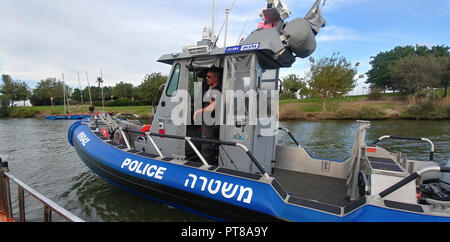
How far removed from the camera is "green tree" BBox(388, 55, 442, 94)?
1204 inches

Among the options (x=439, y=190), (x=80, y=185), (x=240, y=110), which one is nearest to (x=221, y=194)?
(x=240, y=110)

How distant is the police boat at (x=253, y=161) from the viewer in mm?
2539

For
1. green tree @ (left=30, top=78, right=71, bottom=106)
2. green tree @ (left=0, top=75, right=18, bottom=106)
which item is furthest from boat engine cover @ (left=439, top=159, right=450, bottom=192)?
green tree @ (left=0, top=75, right=18, bottom=106)

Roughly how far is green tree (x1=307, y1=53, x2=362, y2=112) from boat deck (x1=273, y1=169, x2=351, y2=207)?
23.3m

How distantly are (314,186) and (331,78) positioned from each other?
83.7ft

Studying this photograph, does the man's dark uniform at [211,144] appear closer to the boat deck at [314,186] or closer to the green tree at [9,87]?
the boat deck at [314,186]

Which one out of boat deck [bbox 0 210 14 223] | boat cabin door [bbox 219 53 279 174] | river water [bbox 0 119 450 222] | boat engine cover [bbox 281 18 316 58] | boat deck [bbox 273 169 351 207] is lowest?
river water [bbox 0 119 450 222]

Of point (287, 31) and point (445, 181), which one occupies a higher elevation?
point (287, 31)

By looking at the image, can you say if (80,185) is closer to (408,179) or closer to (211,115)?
(211,115)

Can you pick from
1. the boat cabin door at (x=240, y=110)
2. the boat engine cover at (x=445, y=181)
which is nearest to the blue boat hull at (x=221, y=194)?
the boat cabin door at (x=240, y=110)

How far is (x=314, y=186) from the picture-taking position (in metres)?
4.17

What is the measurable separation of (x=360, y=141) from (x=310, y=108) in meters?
26.0

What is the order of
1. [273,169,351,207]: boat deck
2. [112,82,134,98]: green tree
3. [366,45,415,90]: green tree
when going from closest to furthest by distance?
[273,169,351,207]: boat deck → [366,45,415,90]: green tree → [112,82,134,98]: green tree

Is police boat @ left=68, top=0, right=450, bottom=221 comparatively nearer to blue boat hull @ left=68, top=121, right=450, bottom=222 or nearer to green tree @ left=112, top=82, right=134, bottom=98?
blue boat hull @ left=68, top=121, right=450, bottom=222
